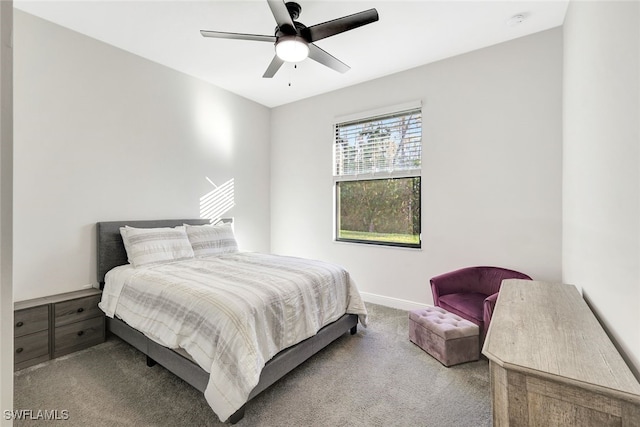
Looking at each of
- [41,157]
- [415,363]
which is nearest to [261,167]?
[41,157]

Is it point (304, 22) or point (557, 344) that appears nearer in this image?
point (557, 344)

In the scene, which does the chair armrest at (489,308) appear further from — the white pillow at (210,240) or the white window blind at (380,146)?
the white pillow at (210,240)

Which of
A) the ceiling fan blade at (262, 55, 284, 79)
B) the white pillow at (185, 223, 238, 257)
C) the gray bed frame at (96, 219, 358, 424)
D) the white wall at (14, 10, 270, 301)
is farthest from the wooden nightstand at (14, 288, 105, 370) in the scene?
the ceiling fan blade at (262, 55, 284, 79)

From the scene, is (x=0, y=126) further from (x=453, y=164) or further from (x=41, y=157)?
(x=453, y=164)

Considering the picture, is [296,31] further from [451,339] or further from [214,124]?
[451,339]

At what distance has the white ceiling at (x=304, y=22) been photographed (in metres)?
2.38

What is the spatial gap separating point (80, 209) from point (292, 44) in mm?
2554

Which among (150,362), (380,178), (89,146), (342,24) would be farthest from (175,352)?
(380,178)

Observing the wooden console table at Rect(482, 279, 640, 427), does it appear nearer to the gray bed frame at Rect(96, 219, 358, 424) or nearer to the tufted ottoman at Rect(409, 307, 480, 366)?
the tufted ottoman at Rect(409, 307, 480, 366)

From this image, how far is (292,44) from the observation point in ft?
7.13

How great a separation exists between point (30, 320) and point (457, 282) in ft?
12.4

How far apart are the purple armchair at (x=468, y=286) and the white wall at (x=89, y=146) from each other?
3.16 metres

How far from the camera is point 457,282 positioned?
285 centimetres

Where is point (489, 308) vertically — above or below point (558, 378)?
below
